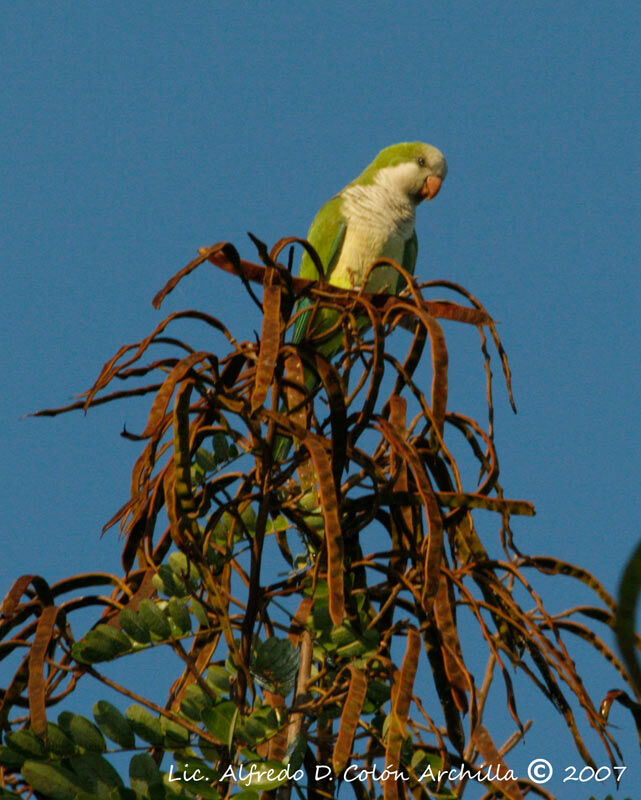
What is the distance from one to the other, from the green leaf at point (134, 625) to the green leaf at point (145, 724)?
4.4 inches

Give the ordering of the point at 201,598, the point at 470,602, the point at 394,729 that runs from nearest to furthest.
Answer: the point at 394,729 → the point at 470,602 → the point at 201,598

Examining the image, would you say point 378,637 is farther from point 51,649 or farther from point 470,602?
point 51,649

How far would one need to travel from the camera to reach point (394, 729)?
57.9 inches

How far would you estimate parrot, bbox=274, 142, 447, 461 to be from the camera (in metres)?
4.97

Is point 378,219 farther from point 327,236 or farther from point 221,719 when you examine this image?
point 221,719

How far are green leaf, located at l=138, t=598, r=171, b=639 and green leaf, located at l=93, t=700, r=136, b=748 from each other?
0.14 m

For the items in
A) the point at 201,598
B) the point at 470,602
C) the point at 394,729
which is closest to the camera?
the point at 394,729

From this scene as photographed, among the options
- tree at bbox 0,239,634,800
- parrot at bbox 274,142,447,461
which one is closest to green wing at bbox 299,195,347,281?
parrot at bbox 274,142,447,461

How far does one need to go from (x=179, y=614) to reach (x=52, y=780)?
1.04ft

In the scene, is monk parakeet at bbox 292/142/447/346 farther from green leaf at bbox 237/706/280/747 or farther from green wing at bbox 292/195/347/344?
green leaf at bbox 237/706/280/747

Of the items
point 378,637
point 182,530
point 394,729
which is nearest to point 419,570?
point 378,637

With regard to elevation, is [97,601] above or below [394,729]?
above

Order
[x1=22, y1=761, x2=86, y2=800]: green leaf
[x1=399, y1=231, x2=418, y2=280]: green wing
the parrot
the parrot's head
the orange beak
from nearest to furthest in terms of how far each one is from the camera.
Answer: [x1=22, y1=761, x2=86, y2=800]: green leaf < the parrot < [x1=399, y1=231, x2=418, y2=280]: green wing < the parrot's head < the orange beak

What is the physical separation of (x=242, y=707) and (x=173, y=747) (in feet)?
0.43
